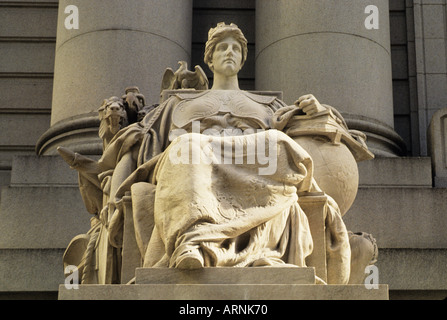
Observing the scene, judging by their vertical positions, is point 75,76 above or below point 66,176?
above

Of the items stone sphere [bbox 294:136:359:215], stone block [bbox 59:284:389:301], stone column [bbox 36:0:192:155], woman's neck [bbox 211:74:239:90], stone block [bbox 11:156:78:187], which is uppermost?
stone column [bbox 36:0:192:155]

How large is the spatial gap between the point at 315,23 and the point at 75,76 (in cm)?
386

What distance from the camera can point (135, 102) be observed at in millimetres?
12641

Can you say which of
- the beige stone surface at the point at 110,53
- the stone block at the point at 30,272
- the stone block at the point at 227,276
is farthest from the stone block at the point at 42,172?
the stone block at the point at 227,276

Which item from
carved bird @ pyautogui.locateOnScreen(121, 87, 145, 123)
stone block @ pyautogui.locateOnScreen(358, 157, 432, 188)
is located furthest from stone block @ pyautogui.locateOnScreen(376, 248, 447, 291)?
carved bird @ pyautogui.locateOnScreen(121, 87, 145, 123)

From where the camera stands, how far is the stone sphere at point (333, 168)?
1111 centimetres

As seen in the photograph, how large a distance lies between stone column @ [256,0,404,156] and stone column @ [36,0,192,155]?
1.73m

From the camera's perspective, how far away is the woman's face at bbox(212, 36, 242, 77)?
40.0 ft

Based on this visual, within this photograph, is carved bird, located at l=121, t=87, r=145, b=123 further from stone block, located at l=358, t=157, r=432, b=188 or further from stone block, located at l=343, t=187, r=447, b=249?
stone block, located at l=358, t=157, r=432, b=188

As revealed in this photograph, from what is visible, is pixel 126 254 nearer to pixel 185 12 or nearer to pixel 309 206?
pixel 309 206

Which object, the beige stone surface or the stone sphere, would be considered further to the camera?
the beige stone surface

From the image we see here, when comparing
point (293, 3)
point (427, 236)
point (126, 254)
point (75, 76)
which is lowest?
point (126, 254)

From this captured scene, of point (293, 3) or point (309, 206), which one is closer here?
point (309, 206)
